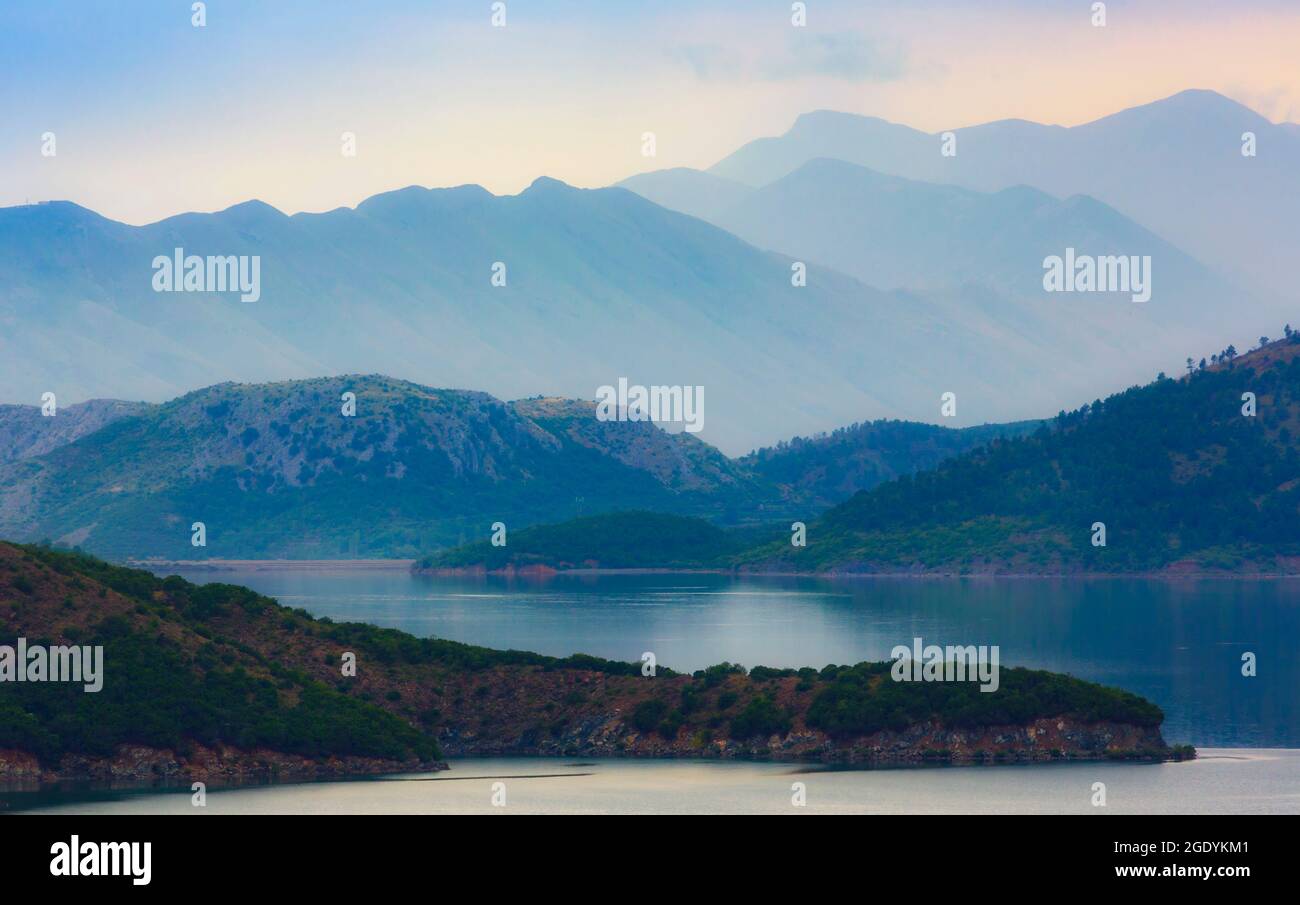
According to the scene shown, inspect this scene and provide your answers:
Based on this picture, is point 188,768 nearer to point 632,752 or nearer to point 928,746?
point 632,752

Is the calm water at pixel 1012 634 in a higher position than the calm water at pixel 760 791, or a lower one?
higher

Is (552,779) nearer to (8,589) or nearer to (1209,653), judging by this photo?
(8,589)

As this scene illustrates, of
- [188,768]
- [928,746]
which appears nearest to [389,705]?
[188,768]

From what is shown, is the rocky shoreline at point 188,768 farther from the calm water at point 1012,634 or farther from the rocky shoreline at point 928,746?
the calm water at point 1012,634

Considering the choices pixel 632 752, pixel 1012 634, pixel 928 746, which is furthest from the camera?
pixel 1012 634

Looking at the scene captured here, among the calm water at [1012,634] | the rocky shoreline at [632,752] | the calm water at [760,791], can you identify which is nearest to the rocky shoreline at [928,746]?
the rocky shoreline at [632,752]
